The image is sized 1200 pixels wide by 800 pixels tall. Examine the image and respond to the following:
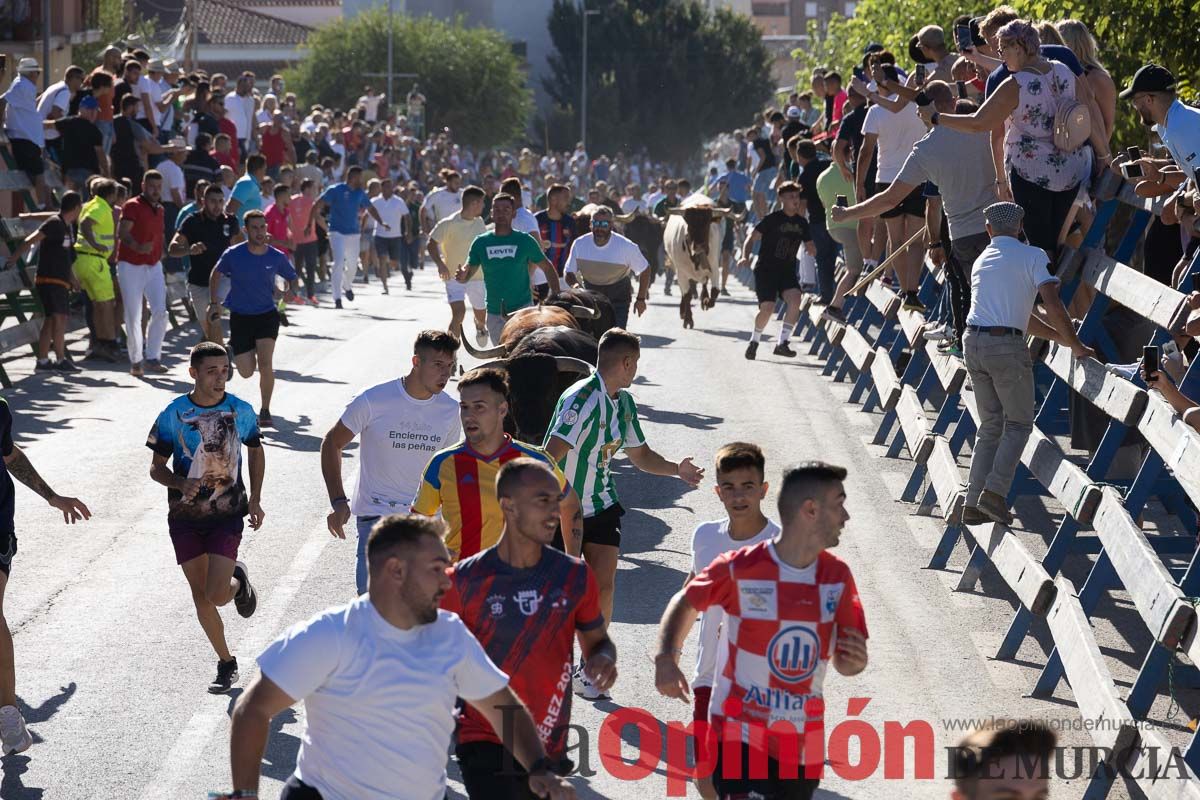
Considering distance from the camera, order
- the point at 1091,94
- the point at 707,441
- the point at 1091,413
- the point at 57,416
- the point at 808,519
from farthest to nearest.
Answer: the point at 57,416 < the point at 707,441 < the point at 1091,413 < the point at 1091,94 < the point at 808,519

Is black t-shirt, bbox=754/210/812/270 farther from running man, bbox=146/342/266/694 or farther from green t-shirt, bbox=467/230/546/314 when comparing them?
running man, bbox=146/342/266/694

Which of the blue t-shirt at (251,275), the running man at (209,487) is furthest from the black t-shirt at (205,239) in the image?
the running man at (209,487)

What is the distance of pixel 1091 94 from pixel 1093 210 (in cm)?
75

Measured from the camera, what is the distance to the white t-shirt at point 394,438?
344 inches

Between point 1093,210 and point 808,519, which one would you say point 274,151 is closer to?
point 1093,210

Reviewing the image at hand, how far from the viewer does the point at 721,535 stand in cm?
700

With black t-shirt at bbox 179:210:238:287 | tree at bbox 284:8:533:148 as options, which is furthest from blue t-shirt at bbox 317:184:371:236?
tree at bbox 284:8:533:148

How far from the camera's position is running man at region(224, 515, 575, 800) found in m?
5.11

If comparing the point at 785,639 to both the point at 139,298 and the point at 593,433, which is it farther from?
the point at 139,298

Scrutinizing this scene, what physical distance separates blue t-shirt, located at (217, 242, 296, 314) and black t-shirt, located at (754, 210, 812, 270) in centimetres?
628

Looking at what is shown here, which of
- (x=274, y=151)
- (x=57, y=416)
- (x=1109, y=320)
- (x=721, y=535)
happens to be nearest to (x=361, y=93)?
(x=274, y=151)

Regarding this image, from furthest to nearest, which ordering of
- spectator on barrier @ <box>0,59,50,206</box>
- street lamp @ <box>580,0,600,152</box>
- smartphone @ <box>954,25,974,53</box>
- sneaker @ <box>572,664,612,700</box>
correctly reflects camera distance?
street lamp @ <box>580,0,600,152</box>
spectator on barrier @ <box>0,59,50,206</box>
smartphone @ <box>954,25,974,53</box>
sneaker @ <box>572,664,612,700</box>

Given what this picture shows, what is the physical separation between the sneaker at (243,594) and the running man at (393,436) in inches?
33.3

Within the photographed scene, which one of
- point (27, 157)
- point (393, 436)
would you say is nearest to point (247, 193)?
point (27, 157)
